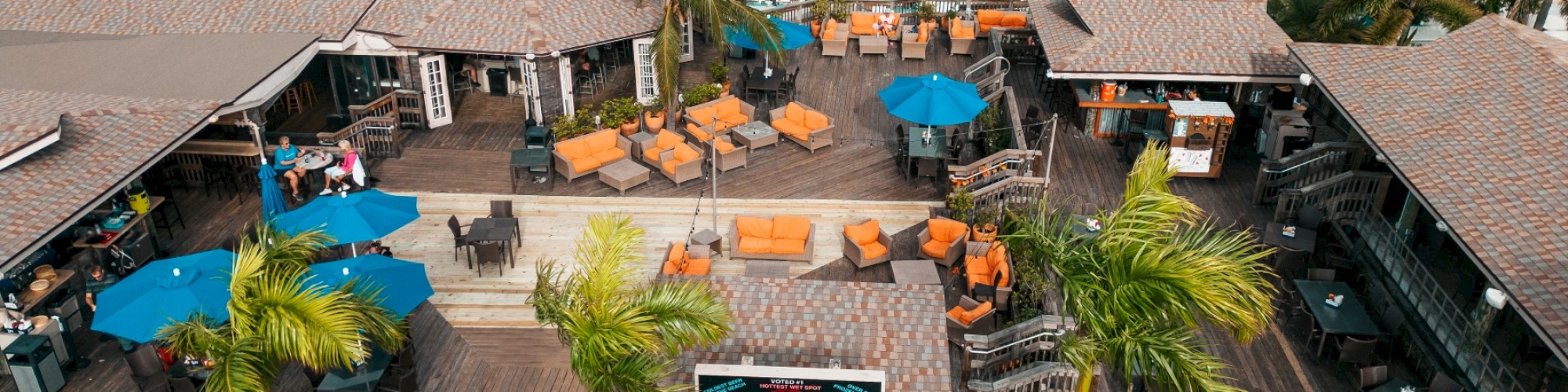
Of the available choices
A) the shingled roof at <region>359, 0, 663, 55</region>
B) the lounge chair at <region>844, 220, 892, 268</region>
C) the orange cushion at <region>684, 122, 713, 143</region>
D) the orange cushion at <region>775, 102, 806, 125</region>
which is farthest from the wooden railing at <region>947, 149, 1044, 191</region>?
the shingled roof at <region>359, 0, 663, 55</region>

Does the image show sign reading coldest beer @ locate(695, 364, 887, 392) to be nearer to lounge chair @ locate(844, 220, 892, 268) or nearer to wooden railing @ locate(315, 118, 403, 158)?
lounge chair @ locate(844, 220, 892, 268)

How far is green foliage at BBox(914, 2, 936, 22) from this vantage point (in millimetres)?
31406

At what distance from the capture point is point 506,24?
2538cm

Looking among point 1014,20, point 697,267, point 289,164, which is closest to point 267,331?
point 697,267

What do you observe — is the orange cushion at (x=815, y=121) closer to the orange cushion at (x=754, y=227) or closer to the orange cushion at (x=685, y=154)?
the orange cushion at (x=685, y=154)

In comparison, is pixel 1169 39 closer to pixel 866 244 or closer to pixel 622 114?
pixel 866 244

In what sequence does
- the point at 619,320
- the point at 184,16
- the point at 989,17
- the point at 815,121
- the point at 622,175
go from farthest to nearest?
the point at 989,17
the point at 184,16
the point at 815,121
the point at 622,175
the point at 619,320

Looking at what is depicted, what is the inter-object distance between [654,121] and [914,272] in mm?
8044

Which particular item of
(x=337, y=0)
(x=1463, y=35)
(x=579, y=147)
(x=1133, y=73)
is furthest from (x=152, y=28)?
(x=1463, y=35)

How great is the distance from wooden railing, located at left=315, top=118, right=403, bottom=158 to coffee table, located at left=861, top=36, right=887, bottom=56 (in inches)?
462

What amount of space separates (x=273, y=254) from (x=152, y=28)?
12493 millimetres

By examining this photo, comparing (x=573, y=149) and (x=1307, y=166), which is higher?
(x=1307, y=166)

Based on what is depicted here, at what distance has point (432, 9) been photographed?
2581 cm

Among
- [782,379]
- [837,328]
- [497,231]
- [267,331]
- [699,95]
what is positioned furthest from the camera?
[699,95]
